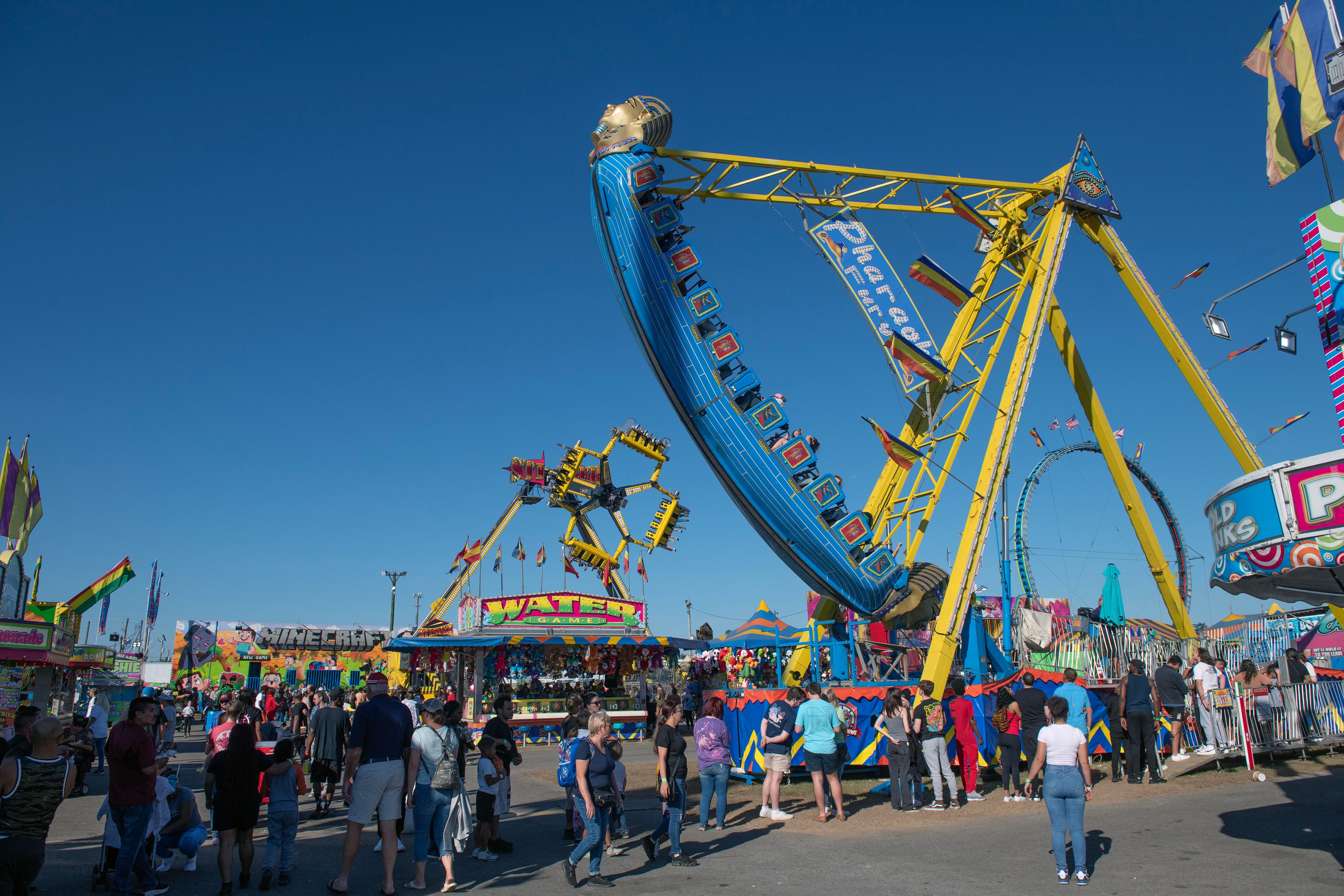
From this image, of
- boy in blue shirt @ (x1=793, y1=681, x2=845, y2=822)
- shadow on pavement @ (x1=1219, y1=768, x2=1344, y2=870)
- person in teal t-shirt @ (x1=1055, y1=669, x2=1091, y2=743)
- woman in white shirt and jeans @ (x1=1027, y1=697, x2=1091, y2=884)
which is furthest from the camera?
person in teal t-shirt @ (x1=1055, y1=669, x2=1091, y2=743)

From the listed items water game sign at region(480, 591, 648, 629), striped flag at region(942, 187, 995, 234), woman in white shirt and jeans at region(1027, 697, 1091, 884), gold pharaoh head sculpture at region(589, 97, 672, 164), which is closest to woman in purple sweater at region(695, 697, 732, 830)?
woman in white shirt and jeans at region(1027, 697, 1091, 884)

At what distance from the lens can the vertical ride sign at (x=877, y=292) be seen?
48.1 ft

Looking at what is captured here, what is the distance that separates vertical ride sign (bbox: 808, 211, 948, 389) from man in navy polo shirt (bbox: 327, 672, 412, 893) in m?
10.4

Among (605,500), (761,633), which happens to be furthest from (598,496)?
(761,633)

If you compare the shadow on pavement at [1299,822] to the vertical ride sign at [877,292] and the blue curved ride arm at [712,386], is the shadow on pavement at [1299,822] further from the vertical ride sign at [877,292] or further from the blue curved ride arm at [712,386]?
the vertical ride sign at [877,292]

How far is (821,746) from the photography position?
33.2 ft

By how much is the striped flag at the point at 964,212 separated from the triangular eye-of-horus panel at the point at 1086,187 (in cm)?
171

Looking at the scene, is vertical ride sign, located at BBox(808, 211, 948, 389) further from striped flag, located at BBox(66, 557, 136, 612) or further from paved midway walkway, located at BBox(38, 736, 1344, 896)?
striped flag, located at BBox(66, 557, 136, 612)

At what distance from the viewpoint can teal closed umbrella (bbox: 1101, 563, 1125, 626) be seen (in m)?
23.9

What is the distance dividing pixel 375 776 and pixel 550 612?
2005 centimetres

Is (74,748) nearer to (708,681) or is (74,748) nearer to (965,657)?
(965,657)

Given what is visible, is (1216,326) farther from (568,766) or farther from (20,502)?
(20,502)

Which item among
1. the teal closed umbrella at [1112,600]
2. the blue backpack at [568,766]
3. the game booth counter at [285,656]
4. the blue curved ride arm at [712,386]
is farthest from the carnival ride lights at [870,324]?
the game booth counter at [285,656]

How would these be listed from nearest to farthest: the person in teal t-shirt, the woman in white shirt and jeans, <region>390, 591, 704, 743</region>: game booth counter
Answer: the woman in white shirt and jeans, the person in teal t-shirt, <region>390, 591, 704, 743</region>: game booth counter
